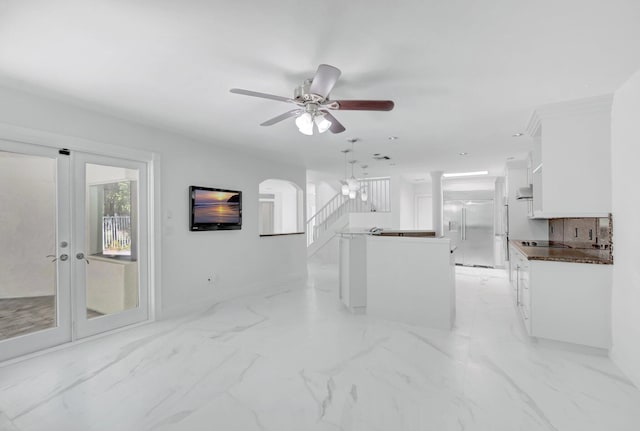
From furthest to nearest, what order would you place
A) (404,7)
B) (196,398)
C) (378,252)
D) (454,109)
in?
(378,252) → (454,109) → (196,398) → (404,7)

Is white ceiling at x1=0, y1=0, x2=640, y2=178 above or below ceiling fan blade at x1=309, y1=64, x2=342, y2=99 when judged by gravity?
above

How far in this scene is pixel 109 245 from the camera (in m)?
3.48

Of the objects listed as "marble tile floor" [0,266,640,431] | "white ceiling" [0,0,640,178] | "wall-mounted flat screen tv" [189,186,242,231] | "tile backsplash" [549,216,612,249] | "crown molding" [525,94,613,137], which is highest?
"white ceiling" [0,0,640,178]

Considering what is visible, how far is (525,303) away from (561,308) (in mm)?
489

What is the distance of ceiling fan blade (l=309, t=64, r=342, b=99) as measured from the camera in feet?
6.04

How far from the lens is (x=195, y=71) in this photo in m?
2.33

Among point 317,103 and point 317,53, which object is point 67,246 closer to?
point 317,103

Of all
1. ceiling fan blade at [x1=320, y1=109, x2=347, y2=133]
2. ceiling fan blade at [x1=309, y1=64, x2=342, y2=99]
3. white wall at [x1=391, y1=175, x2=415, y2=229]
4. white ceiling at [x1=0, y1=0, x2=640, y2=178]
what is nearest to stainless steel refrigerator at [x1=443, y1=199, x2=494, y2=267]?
white wall at [x1=391, y1=175, x2=415, y2=229]

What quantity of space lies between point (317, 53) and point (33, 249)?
309cm

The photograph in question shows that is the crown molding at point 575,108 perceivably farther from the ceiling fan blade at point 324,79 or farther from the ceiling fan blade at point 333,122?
the ceiling fan blade at point 324,79

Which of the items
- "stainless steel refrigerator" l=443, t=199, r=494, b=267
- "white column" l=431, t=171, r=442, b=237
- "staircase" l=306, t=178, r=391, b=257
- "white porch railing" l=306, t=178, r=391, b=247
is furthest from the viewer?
"white porch railing" l=306, t=178, r=391, b=247

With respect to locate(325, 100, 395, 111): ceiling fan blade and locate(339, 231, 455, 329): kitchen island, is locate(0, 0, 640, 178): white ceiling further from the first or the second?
locate(339, 231, 455, 329): kitchen island

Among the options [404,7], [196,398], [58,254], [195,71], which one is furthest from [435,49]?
[58,254]

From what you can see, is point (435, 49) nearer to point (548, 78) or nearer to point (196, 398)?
point (548, 78)
